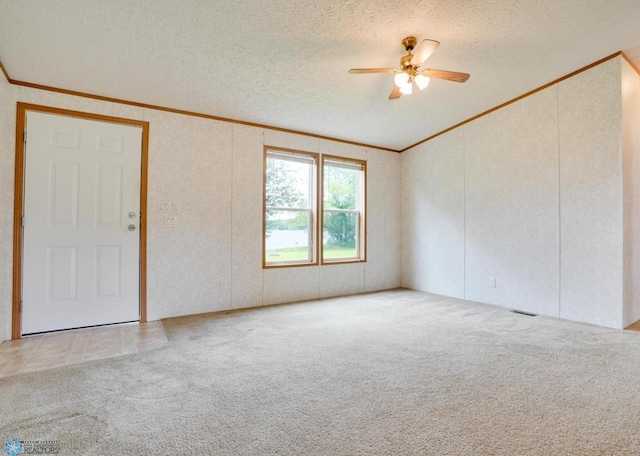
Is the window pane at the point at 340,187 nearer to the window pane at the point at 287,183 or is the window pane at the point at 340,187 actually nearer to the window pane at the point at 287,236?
the window pane at the point at 287,183

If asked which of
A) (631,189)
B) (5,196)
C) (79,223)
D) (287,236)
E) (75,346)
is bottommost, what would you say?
(75,346)

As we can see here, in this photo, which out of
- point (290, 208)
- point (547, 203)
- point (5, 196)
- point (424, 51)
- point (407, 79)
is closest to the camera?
point (424, 51)

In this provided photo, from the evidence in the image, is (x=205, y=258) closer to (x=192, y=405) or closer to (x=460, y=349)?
(x=192, y=405)

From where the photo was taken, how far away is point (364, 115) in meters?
4.23

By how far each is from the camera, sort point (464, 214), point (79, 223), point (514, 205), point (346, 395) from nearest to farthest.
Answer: point (346, 395)
point (79, 223)
point (514, 205)
point (464, 214)

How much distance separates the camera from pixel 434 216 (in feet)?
16.9

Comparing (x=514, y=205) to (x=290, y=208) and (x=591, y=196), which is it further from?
(x=290, y=208)

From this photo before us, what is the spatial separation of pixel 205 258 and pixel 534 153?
4.34m

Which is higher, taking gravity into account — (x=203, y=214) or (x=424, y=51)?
(x=424, y=51)

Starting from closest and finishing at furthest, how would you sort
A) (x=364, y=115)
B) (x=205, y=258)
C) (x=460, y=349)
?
1. (x=460, y=349)
2. (x=205, y=258)
3. (x=364, y=115)

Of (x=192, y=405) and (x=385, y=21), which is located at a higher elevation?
(x=385, y=21)

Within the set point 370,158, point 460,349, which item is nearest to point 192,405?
point 460,349

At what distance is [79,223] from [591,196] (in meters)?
5.51

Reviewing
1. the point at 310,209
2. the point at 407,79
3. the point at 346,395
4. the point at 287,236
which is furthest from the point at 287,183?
the point at 346,395
